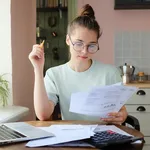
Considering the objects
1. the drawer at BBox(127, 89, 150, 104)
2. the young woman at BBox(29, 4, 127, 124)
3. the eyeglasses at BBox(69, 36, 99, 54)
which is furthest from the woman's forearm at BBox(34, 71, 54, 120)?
the drawer at BBox(127, 89, 150, 104)

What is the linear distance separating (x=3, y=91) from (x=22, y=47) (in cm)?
53

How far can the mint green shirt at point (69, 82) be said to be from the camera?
1.78m

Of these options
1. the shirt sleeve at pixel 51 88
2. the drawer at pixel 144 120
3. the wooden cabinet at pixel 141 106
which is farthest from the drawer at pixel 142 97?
the shirt sleeve at pixel 51 88

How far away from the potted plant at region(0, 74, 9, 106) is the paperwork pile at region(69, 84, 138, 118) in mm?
968

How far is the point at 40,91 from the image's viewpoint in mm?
1581

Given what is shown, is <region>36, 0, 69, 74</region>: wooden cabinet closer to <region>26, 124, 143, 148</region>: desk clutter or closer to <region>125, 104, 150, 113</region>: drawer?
<region>125, 104, 150, 113</region>: drawer

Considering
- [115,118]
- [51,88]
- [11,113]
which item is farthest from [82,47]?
[11,113]

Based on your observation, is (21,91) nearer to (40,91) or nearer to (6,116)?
(6,116)

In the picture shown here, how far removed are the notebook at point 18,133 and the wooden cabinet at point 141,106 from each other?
2.25 m

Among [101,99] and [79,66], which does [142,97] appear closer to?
[79,66]

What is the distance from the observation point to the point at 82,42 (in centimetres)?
166

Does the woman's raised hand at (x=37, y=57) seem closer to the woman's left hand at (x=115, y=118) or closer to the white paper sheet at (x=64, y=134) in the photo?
the white paper sheet at (x=64, y=134)

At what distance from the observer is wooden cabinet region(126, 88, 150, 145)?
11.4 ft

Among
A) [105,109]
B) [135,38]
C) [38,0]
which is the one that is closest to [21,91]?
[105,109]
